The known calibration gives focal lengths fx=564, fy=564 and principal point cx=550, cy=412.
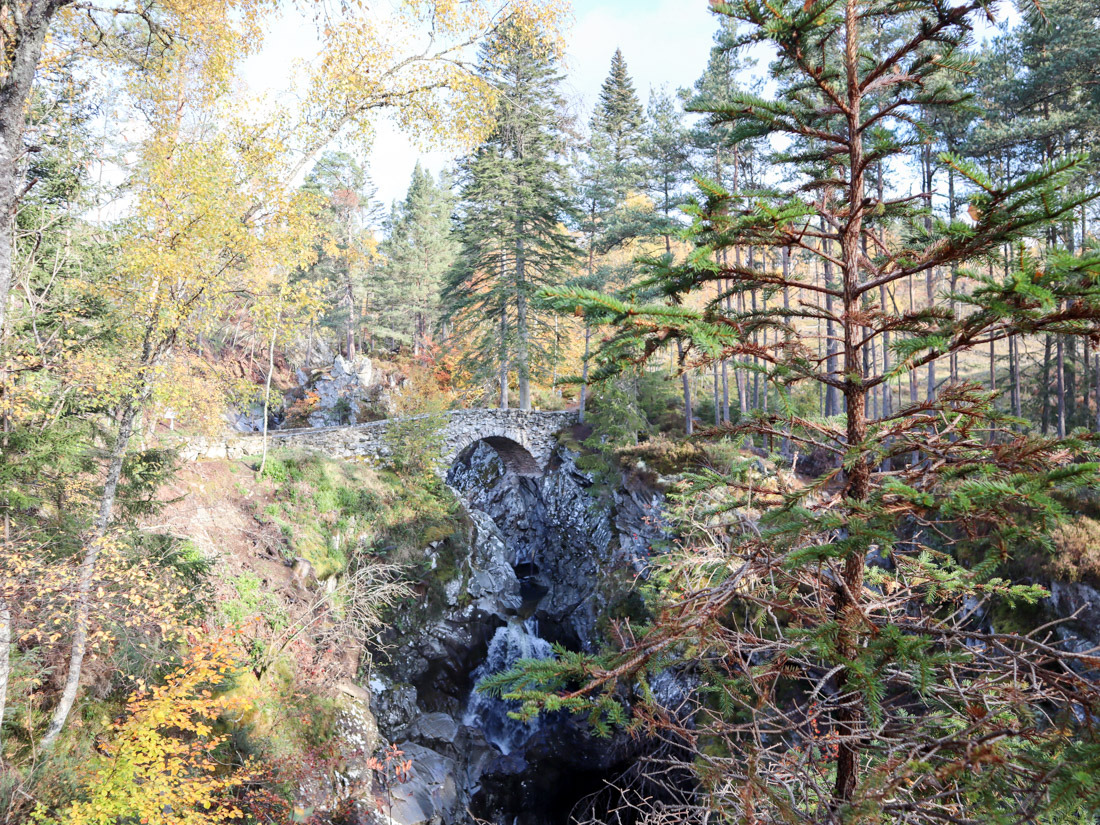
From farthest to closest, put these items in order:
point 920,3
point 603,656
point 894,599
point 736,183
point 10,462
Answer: point 736,183, point 10,462, point 894,599, point 603,656, point 920,3

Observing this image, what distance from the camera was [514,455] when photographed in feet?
70.5

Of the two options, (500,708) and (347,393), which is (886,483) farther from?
(347,393)

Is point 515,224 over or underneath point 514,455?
over

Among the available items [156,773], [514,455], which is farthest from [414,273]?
[156,773]

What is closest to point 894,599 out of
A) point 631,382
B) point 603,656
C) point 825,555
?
point 825,555

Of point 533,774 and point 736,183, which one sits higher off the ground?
point 736,183

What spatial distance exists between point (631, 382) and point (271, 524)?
453 inches

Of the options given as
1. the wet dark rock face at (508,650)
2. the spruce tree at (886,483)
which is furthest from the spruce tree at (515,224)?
the spruce tree at (886,483)

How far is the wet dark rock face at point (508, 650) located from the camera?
11227mm

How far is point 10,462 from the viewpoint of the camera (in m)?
5.94

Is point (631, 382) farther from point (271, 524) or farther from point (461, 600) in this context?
point (271, 524)

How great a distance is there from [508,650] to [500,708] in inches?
60.9

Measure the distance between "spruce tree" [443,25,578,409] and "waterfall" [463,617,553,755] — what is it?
919 centimetres

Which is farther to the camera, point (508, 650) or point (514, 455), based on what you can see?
point (514, 455)
